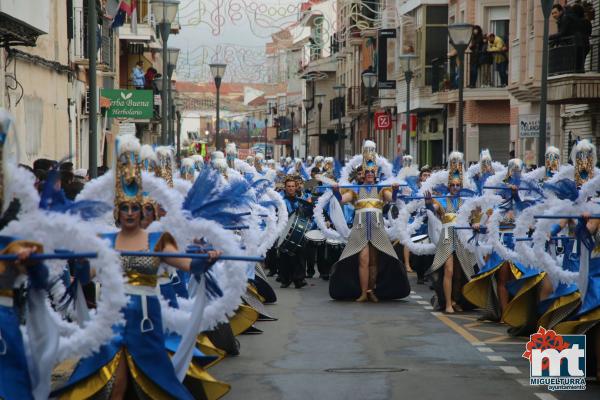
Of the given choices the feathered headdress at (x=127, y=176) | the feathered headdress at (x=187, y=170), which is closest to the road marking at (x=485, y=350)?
the feathered headdress at (x=187, y=170)

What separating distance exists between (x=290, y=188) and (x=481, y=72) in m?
24.6

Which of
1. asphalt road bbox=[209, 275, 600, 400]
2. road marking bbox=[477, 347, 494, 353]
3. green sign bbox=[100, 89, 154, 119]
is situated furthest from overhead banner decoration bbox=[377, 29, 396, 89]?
road marking bbox=[477, 347, 494, 353]

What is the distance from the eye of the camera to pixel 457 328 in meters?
16.3

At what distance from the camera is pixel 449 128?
5038cm

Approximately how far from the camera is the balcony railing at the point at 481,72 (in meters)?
45.2

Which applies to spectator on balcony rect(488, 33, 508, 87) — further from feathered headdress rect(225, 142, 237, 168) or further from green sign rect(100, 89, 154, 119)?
feathered headdress rect(225, 142, 237, 168)

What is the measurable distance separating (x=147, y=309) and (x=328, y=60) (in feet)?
278

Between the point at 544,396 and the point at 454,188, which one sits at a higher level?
the point at 454,188

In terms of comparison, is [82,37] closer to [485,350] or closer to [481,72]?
[481,72]

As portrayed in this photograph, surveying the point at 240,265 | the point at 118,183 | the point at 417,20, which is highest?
the point at 417,20

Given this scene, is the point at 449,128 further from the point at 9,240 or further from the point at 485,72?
the point at 9,240

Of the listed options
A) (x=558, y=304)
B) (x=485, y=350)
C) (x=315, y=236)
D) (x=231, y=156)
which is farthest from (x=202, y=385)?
(x=231, y=156)

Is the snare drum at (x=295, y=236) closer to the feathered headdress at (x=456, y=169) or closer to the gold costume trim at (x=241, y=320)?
the feathered headdress at (x=456, y=169)

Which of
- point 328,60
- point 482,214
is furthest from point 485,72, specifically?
point 328,60
